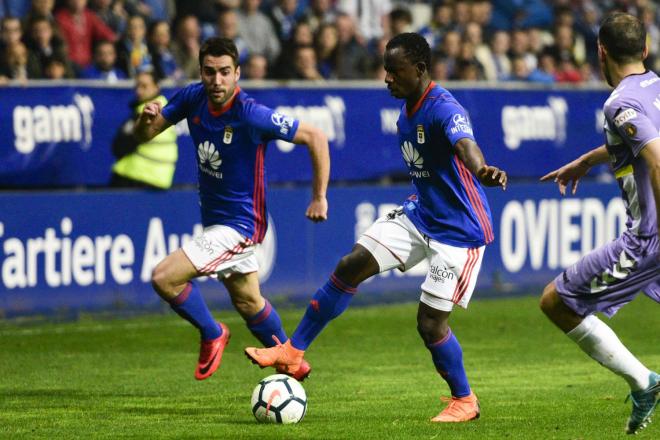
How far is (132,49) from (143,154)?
1577 millimetres

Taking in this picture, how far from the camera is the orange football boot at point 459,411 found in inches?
296

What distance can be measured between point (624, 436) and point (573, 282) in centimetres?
85

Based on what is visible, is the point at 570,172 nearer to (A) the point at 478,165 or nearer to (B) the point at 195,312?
(A) the point at 478,165

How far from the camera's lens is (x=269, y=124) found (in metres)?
8.45

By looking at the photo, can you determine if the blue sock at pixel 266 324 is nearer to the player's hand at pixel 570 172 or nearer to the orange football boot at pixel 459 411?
the orange football boot at pixel 459 411

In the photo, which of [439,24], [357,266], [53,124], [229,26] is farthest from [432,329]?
[439,24]

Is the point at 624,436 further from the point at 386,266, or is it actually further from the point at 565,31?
the point at 565,31

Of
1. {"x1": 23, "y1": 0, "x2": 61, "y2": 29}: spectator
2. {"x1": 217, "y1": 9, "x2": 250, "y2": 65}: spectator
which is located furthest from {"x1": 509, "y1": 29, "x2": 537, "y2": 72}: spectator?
{"x1": 23, "y1": 0, "x2": 61, "y2": 29}: spectator

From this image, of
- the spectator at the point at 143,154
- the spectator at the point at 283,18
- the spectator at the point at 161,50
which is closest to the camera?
the spectator at the point at 143,154

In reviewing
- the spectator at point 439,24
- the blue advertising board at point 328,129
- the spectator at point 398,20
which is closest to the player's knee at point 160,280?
the blue advertising board at point 328,129

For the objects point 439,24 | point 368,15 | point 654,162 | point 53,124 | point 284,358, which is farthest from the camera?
point 368,15

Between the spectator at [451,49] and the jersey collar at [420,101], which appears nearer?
the jersey collar at [420,101]

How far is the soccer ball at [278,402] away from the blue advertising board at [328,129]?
16.9 ft

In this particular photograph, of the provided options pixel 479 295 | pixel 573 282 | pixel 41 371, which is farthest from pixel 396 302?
pixel 573 282
